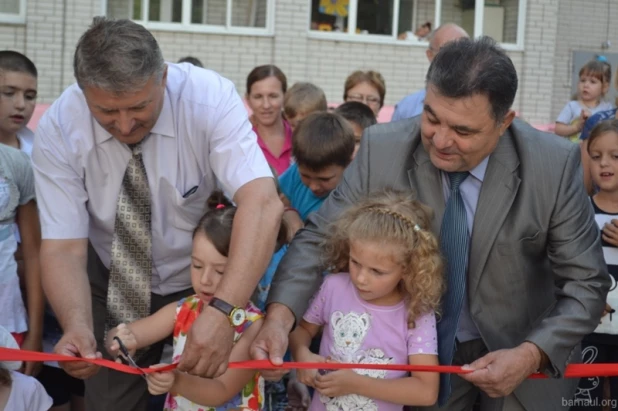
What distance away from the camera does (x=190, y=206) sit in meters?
3.98

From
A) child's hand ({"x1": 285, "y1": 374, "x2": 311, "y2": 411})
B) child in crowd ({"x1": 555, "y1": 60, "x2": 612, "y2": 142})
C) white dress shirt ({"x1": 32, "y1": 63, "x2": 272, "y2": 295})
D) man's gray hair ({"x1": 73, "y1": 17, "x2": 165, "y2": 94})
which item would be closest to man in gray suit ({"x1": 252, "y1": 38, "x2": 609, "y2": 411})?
white dress shirt ({"x1": 32, "y1": 63, "x2": 272, "y2": 295})

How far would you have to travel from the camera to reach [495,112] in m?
3.38

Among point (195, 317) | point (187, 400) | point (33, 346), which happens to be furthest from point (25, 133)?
point (187, 400)

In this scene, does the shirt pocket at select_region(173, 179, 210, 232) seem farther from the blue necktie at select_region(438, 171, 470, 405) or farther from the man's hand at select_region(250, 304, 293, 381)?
the blue necktie at select_region(438, 171, 470, 405)

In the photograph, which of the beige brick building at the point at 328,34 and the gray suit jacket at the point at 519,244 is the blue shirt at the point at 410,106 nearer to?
the gray suit jacket at the point at 519,244

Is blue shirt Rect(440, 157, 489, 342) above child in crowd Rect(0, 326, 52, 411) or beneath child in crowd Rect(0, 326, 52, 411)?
above

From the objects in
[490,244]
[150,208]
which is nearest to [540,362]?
[490,244]

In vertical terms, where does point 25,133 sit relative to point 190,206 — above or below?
above

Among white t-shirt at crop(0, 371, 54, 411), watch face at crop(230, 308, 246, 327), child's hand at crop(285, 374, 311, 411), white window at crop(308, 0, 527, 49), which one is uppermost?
white window at crop(308, 0, 527, 49)

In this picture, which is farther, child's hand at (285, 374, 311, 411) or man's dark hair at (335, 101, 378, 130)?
man's dark hair at (335, 101, 378, 130)

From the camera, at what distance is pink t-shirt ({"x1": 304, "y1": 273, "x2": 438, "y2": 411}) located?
345cm

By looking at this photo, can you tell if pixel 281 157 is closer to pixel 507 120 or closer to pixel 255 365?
pixel 507 120

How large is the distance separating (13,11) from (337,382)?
10.9 meters

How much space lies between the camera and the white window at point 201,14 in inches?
532
